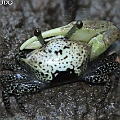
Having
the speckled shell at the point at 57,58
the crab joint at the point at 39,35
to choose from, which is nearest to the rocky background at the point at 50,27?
the speckled shell at the point at 57,58

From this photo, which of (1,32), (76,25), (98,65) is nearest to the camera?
(76,25)

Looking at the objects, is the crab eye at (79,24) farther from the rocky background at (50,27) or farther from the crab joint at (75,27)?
the rocky background at (50,27)

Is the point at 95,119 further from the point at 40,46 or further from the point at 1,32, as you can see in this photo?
the point at 1,32

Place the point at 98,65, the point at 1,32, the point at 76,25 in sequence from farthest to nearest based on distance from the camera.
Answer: the point at 1,32 < the point at 98,65 < the point at 76,25

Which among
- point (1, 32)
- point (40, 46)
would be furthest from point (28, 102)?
point (1, 32)

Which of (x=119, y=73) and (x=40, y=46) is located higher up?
(x=40, y=46)

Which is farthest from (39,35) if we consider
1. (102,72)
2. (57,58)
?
(102,72)

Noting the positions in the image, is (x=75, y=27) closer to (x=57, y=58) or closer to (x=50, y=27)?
(x=57, y=58)
